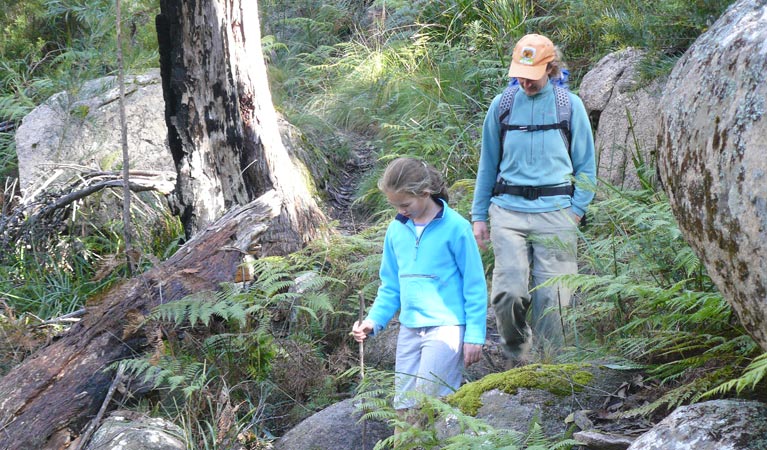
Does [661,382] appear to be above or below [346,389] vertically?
above

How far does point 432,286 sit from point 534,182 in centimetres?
114

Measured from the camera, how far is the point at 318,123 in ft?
34.7

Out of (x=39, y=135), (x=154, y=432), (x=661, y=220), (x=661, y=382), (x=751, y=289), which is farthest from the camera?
(x=39, y=135)

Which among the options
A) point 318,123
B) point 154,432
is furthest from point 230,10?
point 154,432

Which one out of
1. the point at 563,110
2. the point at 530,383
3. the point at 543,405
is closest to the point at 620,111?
the point at 563,110

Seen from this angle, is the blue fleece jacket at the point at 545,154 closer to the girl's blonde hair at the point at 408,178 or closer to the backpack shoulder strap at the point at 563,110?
the backpack shoulder strap at the point at 563,110

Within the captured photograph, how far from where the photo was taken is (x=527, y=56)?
5078mm

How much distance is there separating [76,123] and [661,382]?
8.21 meters

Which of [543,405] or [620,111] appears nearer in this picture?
[543,405]

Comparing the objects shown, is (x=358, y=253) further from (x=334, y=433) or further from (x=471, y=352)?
(x=471, y=352)

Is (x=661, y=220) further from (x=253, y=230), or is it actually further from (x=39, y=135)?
(x=39, y=135)

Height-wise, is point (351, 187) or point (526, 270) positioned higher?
point (526, 270)

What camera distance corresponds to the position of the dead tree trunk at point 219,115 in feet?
23.4

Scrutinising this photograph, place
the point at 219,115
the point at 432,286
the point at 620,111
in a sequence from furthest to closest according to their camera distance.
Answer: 1. the point at 620,111
2. the point at 219,115
3. the point at 432,286
